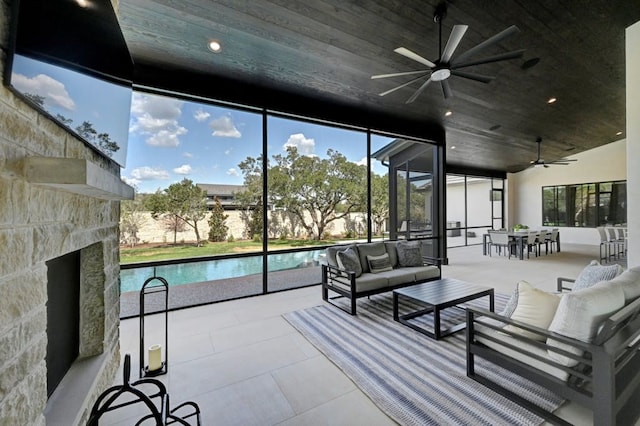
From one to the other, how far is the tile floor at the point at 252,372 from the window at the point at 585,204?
1186 centimetres

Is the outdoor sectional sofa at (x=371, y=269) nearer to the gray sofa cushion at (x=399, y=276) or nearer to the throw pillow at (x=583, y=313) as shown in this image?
the gray sofa cushion at (x=399, y=276)

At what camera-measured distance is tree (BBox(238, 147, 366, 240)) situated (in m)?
4.84

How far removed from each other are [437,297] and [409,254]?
1485mm

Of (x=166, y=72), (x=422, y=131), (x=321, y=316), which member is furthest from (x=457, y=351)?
(x=422, y=131)

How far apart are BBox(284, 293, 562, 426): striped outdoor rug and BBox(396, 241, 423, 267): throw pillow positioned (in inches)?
42.9

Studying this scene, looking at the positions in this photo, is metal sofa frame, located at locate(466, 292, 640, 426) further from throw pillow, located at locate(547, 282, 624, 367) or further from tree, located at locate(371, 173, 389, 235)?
tree, located at locate(371, 173, 389, 235)

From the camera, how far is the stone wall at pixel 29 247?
3.22 feet

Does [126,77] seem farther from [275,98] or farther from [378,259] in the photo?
[378,259]

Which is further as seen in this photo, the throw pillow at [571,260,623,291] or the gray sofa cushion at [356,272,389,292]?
the gray sofa cushion at [356,272,389,292]

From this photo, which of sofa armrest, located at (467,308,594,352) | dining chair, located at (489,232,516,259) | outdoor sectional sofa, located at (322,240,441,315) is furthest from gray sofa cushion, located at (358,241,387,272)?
dining chair, located at (489,232,516,259)

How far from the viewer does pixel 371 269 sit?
4.27 m

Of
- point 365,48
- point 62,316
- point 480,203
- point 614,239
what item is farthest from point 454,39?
point 480,203

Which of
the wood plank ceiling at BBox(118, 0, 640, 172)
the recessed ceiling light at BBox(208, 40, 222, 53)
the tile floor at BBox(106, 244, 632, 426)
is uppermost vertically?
the wood plank ceiling at BBox(118, 0, 640, 172)

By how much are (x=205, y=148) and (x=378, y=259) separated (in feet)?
10.6
